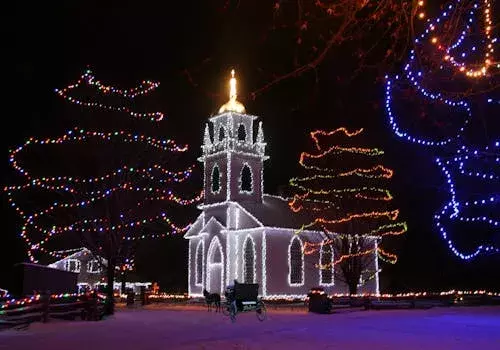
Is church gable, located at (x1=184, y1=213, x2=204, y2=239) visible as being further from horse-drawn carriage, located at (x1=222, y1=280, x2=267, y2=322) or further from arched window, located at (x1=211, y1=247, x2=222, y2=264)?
horse-drawn carriage, located at (x1=222, y1=280, x2=267, y2=322)

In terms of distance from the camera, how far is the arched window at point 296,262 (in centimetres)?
4106

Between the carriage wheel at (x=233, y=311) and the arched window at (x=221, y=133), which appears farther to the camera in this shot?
the arched window at (x=221, y=133)

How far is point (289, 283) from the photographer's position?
40.6m

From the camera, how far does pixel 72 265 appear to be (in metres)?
56.1

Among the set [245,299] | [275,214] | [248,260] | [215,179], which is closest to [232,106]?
[215,179]

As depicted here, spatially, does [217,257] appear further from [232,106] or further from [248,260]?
→ [232,106]

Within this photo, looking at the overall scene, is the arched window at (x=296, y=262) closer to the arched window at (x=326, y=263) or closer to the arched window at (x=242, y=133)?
the arched window at (x=326, y=263)

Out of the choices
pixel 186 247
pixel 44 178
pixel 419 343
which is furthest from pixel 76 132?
pixel 186 247

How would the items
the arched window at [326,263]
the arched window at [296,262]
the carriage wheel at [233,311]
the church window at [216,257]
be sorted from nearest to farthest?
1. the carriage wheel at [233,311]
2. the arched window at [296,262]
3. the arched window at [326,263]
4. the church window at [216,257]

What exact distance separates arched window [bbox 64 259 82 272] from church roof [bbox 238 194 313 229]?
1975 cm

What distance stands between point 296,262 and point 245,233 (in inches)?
151

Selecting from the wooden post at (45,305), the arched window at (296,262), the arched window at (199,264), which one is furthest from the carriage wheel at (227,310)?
the arched window at (199,264)

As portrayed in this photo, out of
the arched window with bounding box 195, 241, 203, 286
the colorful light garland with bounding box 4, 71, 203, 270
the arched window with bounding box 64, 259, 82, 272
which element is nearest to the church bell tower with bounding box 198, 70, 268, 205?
the arched window with bounding box 195, 241, 203, 286

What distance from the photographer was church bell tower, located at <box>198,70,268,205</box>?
43000 mm
